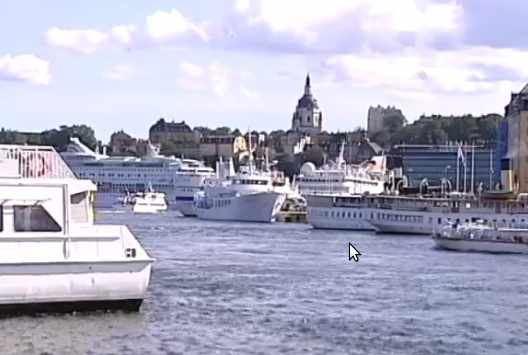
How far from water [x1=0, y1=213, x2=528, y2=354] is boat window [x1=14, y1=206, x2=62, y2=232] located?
96.1 inches

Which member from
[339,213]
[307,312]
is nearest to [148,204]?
[339,213]

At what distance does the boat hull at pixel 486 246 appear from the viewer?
74.6 metres

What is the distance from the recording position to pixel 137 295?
3575 cm

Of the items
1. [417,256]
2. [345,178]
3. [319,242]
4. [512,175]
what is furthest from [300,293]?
[345,178]

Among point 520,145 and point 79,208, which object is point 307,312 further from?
point 520,145

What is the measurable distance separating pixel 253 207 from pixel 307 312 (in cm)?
Result: 10869

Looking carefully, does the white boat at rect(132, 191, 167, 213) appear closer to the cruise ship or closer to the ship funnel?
the cruise ship

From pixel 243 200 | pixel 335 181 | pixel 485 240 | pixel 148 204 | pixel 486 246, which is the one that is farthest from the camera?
pixel 148 204

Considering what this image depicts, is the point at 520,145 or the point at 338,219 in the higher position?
the point at 520,145

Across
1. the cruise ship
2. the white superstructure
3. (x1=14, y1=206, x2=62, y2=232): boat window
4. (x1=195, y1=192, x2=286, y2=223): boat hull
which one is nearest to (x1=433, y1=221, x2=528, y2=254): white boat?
the cruise ship

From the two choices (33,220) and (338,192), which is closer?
(33,220)

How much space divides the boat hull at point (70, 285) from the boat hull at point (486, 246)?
4276cm

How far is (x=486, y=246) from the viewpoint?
75500 millimetres

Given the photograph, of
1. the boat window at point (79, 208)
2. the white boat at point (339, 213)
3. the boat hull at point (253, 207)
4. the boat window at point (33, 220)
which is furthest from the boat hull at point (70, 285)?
the boat hull at point (253, 207)
